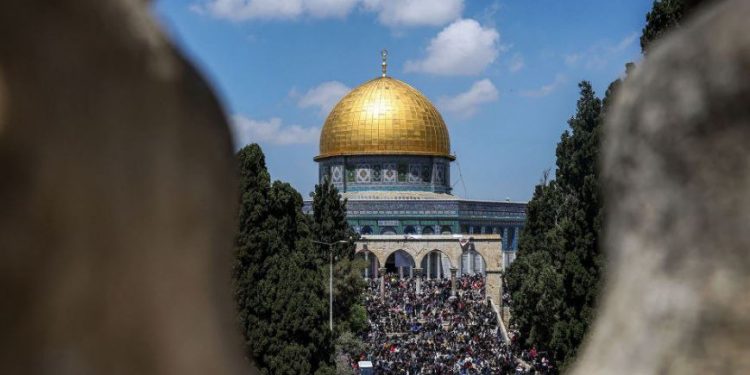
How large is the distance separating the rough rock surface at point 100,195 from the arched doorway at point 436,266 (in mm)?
53387

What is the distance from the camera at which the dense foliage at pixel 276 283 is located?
17.8 meters

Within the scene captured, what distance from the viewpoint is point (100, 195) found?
61 cm

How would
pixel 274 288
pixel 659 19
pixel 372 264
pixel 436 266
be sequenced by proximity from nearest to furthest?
pixel 659 19
pixel 274 288
pixel 372 264
pixel 436 266

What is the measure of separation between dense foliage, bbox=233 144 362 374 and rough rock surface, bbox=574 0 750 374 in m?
16.4

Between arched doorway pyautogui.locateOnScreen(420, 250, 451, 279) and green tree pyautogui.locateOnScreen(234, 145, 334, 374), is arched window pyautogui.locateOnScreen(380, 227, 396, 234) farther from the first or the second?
green tree pyautogui.locateOnScreen(234, 145, 334, 374)

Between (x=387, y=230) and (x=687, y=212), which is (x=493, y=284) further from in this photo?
(x=687, y=212)

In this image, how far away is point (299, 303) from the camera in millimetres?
18297

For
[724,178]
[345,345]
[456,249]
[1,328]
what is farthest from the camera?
[456,249]

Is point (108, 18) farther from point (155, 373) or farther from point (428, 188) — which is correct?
point (428, 188)

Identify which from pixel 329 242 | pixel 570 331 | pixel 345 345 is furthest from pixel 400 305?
pixel 570 331

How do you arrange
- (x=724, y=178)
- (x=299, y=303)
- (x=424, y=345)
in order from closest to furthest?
(x=724, y=178), (x=299, y=303), (x=424, y=345)

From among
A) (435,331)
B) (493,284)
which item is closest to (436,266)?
(493,284)

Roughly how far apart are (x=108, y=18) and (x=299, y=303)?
58.5 ft

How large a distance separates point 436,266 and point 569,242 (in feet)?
119
